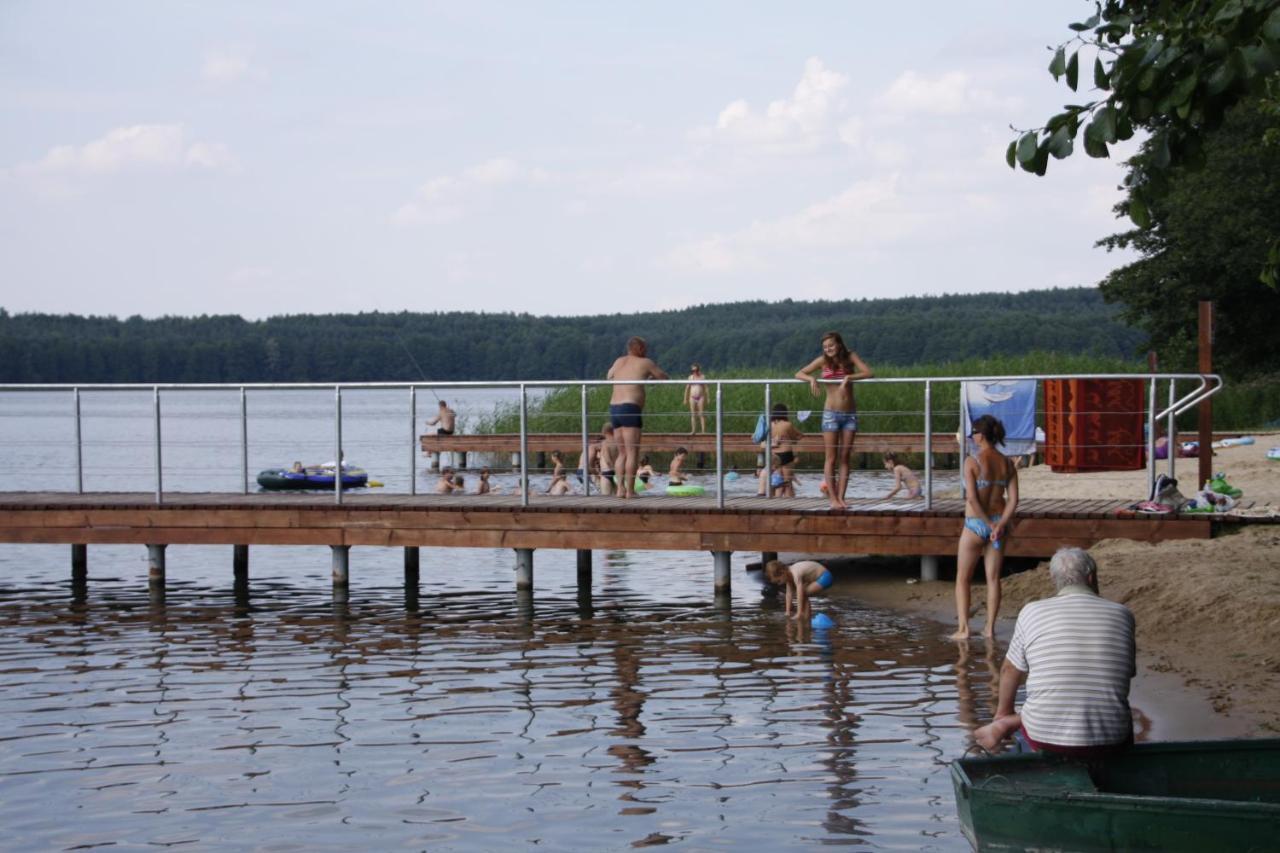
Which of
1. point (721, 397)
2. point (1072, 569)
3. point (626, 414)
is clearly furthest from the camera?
point (626, 414)

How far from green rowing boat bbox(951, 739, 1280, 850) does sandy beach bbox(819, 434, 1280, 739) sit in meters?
2.69

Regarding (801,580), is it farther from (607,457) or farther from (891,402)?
(891,402)

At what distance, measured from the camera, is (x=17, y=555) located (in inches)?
904

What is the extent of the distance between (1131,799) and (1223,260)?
116 feet

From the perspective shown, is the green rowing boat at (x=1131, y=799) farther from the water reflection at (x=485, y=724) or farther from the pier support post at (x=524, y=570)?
the pier support post at (x=524, y=570)

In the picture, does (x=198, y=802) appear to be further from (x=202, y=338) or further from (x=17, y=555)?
(x=202, y=338)

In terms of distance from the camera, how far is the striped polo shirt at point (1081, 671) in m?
6.50

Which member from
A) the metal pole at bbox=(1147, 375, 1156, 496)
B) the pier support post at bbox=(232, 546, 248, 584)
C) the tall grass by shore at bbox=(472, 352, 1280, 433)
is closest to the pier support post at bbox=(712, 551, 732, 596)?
the metal pole at bbox=(1147, 375, 1156, 496)

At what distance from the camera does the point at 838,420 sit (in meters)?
14.7

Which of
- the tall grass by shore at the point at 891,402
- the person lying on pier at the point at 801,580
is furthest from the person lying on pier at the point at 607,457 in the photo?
the tall grass by shore at the point at 891,402

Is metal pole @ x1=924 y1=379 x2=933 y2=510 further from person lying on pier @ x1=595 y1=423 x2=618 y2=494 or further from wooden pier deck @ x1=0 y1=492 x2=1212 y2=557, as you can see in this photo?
person lying on pier @ x1=595 y1=423 x2=618 y2=494

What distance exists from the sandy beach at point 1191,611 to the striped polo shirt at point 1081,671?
308 cm

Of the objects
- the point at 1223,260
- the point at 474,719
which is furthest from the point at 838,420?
the point at 1223,260

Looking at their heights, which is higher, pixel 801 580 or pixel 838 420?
pixel 838 420
